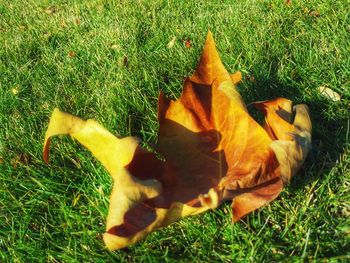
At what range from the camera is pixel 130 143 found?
1.13 m

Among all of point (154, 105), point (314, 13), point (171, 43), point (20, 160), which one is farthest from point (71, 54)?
point (314, 13)

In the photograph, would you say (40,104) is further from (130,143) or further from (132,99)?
(130,143)

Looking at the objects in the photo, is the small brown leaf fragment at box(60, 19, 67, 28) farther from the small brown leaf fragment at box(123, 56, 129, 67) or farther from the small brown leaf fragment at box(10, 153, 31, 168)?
the small brown leaf fragment at box(10, 153, 31, 168)

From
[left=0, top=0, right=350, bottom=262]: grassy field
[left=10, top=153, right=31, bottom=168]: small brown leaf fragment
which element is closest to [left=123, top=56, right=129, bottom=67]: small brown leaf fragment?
[left=0, top=0, right=350, bottom=262]: grassy field

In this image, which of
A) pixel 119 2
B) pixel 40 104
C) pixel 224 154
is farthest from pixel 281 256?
pixel 119 2

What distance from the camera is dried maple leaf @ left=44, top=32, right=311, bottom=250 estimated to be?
1.04m

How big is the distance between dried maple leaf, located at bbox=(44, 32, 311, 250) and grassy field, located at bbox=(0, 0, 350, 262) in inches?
7.4

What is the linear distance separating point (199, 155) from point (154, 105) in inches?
29.8

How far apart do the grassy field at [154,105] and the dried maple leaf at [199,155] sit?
0.19m

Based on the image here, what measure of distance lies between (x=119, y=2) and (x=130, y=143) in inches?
100

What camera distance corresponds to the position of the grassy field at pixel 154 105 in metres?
1.33

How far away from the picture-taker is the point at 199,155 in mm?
1298

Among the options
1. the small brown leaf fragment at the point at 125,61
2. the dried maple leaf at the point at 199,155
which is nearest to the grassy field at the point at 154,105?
the small brown leaf fragment at the point at 125,61

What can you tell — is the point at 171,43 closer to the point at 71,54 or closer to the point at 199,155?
the point at 71,54
